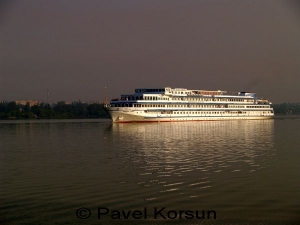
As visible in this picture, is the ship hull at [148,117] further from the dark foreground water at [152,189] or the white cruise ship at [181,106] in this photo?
the dark foreground water at [152,189]

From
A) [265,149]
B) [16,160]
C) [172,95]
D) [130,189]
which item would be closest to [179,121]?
[172,95]

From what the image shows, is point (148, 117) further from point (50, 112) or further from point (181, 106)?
point (50, 112)

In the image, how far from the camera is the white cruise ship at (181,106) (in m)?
75.3

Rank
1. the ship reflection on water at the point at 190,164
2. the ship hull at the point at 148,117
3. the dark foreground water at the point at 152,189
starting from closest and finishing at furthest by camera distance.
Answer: the dark foreground water at the point at 152,189
the ship reflection on water at the point at 190,164
the ship hull at the point at 148,117

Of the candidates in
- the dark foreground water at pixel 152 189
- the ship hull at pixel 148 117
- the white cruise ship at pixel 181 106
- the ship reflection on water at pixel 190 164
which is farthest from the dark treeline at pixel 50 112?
the dark foreground water at pixel 152 189

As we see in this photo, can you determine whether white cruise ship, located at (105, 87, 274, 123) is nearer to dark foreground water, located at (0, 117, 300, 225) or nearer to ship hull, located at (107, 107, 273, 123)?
ship hull, located at (107, 107, 273, 123)

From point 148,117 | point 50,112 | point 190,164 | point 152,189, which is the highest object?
point 50,112

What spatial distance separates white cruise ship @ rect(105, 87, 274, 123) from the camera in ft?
247

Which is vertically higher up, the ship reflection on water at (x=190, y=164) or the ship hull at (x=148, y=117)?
the ship hull at (x=148, y=117)

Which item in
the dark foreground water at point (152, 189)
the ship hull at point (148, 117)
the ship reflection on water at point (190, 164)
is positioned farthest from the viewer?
the ship hull at point (148, 117)

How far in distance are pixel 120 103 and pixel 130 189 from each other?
61.4 metres

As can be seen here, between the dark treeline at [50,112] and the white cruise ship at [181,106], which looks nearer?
the white cruise ship at [181,106]

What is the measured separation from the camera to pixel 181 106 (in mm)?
82875

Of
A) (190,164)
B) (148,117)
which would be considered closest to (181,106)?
(148,117)
